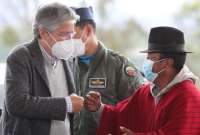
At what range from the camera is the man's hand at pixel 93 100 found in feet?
7.53

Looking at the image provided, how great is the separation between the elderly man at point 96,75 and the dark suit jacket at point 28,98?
1.34 ft

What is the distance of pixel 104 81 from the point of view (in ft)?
8.00

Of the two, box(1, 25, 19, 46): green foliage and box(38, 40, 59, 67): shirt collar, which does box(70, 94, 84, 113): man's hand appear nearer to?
box(38, 40, 59, 67): shirt collar

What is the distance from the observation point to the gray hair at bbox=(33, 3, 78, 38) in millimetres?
2033

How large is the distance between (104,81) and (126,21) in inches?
34.9

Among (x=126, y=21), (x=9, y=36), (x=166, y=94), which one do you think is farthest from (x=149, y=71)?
(x=9, y=36)

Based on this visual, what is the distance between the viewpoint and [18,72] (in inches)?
A: 77.8

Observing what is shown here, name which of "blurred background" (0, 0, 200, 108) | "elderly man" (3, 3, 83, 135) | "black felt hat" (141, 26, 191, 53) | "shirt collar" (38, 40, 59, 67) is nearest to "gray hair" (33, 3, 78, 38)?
"elderly man" (3, 3, 83, 135)

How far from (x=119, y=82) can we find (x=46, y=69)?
1.72 feet

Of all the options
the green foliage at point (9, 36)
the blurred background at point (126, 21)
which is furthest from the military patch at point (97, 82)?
the green foliage at point (9, 36)

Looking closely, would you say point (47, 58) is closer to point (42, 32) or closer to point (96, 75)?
point (42, 32)

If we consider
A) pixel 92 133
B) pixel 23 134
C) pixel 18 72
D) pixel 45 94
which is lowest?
pixel 92 133

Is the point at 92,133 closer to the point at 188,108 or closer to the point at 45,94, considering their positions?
the point at 45,94

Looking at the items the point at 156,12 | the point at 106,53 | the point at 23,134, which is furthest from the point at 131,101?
the point at 156,12
